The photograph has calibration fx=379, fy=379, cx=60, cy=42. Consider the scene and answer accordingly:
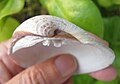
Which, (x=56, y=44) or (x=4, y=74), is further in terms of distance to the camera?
(x=4, y=74)

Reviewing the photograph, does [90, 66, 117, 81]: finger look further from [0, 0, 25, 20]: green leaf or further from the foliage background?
[0, 0, 25, 20]: green leaf

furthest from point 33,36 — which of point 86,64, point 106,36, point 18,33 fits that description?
point 106,36

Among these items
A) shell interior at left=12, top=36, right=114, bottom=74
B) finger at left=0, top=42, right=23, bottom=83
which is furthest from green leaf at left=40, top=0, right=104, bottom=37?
finger at left=0, top=42, right=23, bottom=83

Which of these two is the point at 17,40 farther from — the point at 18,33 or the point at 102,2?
the point at 102,2

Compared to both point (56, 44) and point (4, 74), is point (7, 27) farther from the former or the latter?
point (56, 44)

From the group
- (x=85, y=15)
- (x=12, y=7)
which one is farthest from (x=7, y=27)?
(x=85, y=15)
